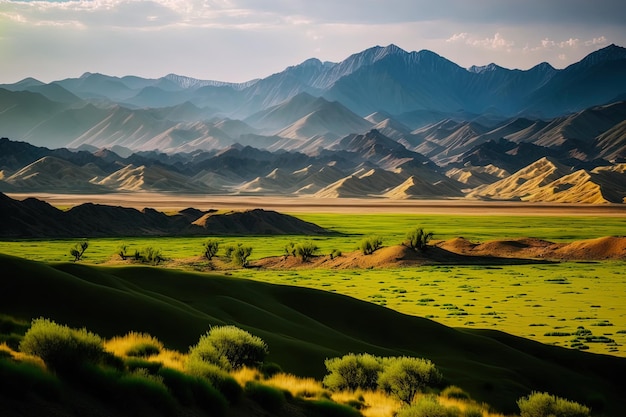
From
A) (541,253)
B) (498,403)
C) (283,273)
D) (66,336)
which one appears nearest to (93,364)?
(66,336)

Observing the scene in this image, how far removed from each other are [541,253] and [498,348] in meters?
54.9

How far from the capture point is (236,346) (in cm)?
1842

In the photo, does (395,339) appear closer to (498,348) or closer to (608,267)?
(498,348)

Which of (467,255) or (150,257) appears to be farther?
(467,255)

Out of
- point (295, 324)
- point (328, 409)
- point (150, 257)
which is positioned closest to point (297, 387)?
point (328, 409)

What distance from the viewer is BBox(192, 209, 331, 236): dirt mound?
11794cm

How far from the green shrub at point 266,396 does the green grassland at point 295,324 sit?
8419mm

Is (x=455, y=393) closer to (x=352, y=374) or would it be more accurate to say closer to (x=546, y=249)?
(x=352, y=374)

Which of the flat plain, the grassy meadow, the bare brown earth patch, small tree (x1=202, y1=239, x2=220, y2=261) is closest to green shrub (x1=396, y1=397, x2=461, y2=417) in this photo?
the flat plain

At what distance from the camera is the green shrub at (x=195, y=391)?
41.4ft

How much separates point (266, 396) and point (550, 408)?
8182mm

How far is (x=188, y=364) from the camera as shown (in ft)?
46.4

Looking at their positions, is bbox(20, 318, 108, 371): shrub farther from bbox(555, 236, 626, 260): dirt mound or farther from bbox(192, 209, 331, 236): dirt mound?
bbox(192, 209, 331, 236): dirt mound

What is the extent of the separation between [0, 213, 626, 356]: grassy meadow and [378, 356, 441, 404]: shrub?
1993 centimetres
